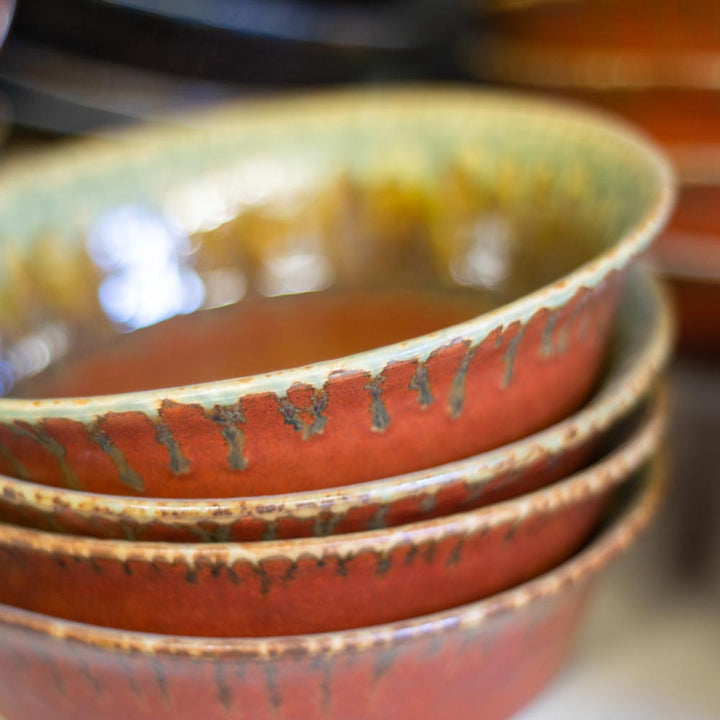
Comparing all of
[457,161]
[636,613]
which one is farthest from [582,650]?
[457,161]

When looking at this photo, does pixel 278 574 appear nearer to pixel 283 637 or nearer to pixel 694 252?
pixel 283 637

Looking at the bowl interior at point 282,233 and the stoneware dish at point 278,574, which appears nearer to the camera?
the stoneware dish at point 278,574

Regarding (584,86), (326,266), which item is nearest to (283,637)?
(326,266)

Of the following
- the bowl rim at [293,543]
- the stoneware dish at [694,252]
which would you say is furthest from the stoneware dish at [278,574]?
the stoneware dish at [694,252]

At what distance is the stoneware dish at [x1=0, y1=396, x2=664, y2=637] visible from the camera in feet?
1.26

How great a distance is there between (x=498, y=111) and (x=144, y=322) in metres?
0.32

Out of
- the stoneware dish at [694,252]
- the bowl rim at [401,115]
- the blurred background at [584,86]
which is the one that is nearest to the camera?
the bowl rim at [401,115]

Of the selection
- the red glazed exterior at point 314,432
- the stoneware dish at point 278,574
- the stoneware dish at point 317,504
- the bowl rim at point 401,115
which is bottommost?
the stoneware dish at point 278,574

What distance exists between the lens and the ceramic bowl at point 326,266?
0.40m

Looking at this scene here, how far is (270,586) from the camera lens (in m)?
0.40

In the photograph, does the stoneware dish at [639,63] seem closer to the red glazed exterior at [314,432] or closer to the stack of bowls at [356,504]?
the stack of bowls at [356,504]

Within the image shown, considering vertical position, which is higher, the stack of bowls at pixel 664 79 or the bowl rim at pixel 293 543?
the stack of bowls at pixel 664 79

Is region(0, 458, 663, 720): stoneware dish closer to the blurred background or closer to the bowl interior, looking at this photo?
the blurred background

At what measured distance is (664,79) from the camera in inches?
27.4
